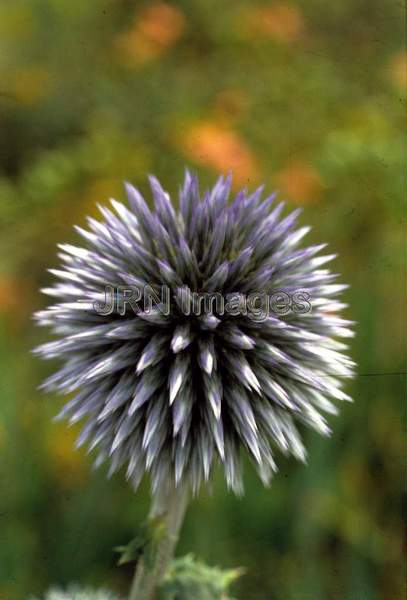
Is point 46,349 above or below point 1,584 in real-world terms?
above

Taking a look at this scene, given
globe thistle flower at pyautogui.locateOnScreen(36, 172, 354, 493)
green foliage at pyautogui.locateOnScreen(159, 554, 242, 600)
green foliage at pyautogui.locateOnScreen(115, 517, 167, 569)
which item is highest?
globe thistle flower at pyautogui.locateOnScreen(36, 172, 354, 493)

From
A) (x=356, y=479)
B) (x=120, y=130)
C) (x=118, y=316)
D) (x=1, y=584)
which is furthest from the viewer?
(x=120, y=130)

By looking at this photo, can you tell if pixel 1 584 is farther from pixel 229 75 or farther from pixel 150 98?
pixel 229 75

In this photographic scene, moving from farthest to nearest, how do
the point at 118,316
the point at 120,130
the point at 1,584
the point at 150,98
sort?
the point at 150,98 → the point at 120,130 → the point at 1,584 → the point at 118,316

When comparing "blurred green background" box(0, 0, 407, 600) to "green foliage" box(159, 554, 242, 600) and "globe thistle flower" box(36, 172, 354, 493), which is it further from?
"globe thistle flower" box(36, 172, 354, 493)

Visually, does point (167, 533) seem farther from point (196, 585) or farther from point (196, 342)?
point (196, 342)

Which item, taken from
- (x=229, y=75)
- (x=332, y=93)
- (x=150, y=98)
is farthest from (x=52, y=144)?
(x=332, y=93)

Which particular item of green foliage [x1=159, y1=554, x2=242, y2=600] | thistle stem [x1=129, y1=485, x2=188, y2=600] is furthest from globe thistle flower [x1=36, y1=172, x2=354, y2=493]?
green foliage [x1=159, y1=554, x2=242, y2=600]
